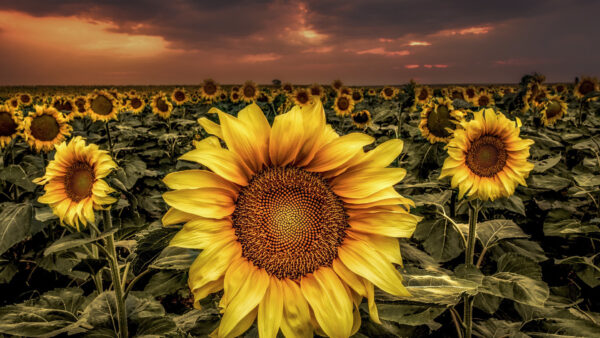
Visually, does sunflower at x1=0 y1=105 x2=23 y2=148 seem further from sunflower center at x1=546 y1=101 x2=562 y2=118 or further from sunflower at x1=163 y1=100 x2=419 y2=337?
sunflower center at x1=546 y1=101 x2=562 y2=118

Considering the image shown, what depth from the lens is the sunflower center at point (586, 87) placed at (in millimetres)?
9344

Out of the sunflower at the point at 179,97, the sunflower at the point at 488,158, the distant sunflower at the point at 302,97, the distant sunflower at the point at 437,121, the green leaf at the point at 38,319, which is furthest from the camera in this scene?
the sunflower at the point at 179,97

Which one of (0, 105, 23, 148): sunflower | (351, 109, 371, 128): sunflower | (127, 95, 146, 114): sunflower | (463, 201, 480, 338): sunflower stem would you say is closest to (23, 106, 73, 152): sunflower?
(0, 105, 23, 148): sunflower

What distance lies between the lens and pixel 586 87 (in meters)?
9.49

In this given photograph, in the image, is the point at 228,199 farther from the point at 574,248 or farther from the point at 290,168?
the point at 574,248

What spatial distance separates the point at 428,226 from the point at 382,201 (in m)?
1.77

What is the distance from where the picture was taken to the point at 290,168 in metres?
1.08

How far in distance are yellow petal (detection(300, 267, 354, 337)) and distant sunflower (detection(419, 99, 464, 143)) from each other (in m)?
3.09

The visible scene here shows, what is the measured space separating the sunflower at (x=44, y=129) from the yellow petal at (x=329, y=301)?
5.29m

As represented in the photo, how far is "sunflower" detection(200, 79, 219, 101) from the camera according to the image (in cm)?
1438

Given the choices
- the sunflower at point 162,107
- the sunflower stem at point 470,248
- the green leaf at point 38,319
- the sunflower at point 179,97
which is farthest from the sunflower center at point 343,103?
the green leaf at point 38,319

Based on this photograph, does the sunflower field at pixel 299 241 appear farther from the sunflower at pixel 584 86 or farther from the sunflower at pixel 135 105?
the sunflower at pixel 135 105

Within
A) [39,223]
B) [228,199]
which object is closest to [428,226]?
[228,199]

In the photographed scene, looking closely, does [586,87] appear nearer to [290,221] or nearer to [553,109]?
[553,109]
